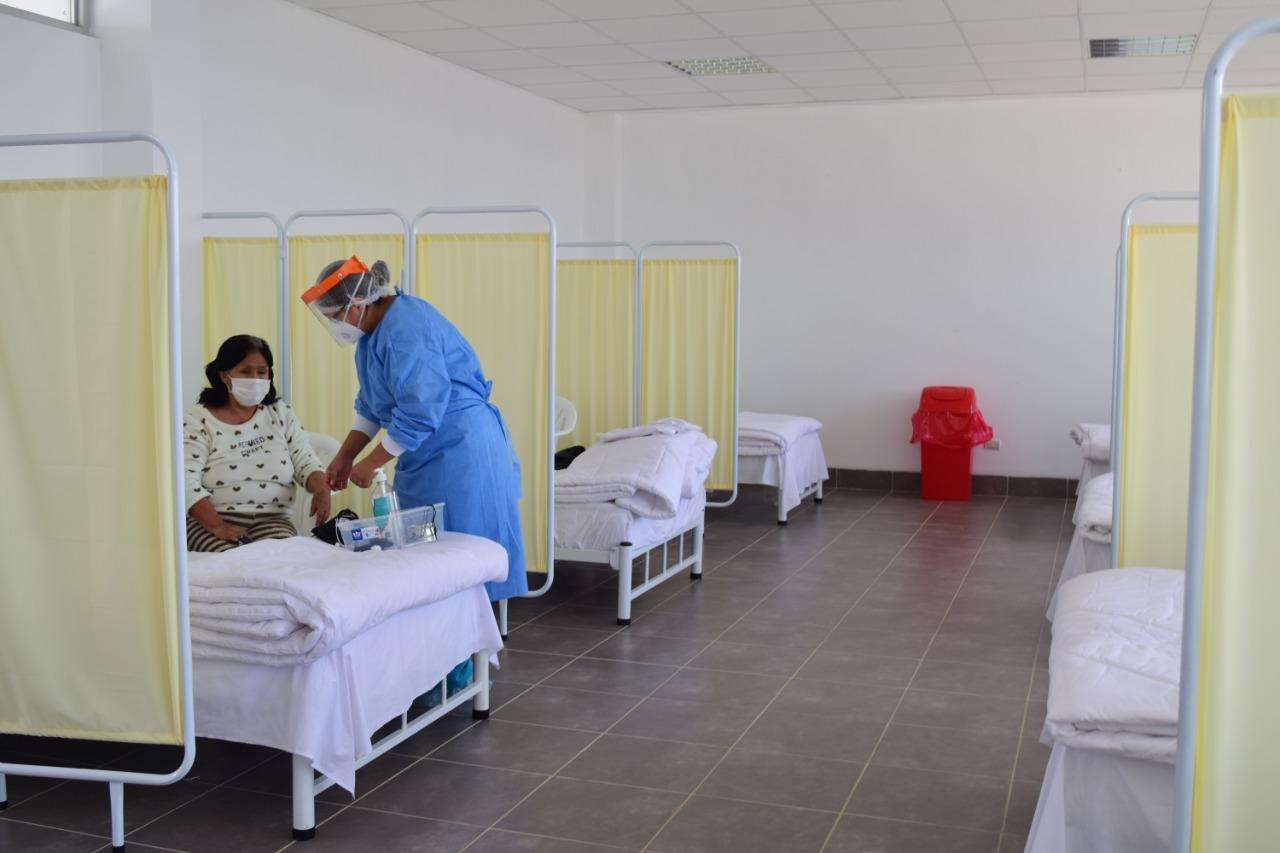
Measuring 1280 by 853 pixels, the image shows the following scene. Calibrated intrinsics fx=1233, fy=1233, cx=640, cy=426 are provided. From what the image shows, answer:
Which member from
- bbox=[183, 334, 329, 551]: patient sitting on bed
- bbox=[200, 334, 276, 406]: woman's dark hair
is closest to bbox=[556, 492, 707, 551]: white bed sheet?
bbox=[183, 334, 329, 551]: patient sitting on bed

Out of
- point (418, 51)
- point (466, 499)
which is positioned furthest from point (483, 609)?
point (418, 51)

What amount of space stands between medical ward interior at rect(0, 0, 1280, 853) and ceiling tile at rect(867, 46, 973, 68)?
7 cm

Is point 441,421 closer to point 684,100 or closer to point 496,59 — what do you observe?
point 496,59

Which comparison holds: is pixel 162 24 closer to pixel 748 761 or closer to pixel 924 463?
pixel 748 761

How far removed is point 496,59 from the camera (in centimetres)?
689

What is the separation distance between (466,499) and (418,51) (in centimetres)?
366

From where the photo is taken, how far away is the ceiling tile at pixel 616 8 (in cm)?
555

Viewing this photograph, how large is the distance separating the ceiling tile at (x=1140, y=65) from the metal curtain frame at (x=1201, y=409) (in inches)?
217

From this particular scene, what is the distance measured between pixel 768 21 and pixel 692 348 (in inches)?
66.1

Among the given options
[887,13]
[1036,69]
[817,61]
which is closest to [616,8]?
[887,13]

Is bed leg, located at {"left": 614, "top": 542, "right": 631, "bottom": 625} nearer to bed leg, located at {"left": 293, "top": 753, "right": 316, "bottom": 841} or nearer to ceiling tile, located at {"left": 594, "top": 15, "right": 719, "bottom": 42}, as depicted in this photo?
bed leg, located at {"left": 293, "top": 753, "right": 316, "bottom": 841}

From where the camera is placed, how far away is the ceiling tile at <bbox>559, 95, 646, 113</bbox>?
8.25 m

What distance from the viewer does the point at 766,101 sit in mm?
8320

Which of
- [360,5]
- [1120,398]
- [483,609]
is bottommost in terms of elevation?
[483,609]
